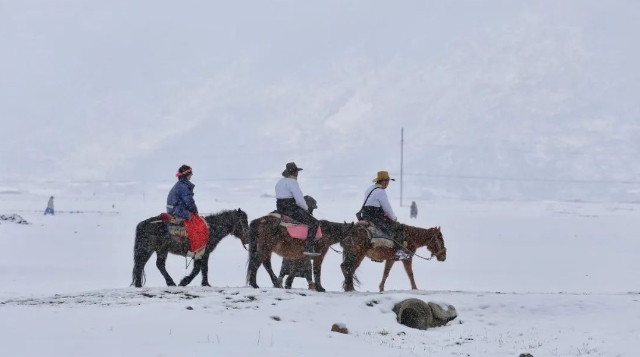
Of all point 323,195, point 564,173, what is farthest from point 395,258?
point 564,173

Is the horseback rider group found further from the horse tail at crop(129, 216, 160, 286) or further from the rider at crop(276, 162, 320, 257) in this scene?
the horse tail at crop(129, 216, 160, 286)

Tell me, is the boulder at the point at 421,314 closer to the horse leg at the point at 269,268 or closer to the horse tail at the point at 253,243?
the horse leg at the point at 269,268

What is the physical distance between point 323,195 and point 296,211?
15184cm

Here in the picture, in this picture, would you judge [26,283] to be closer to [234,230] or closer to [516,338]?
[234,230]

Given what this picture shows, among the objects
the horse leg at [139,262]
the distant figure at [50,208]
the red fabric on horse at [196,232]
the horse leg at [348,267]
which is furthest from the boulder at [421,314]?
the distant figure at [50,208]

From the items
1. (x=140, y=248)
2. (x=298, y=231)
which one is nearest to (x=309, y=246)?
(x=298, y=231)

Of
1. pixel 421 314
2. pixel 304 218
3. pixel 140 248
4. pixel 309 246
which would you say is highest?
pixel 304 218

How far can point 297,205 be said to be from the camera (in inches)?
615

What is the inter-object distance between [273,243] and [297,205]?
0.84 m

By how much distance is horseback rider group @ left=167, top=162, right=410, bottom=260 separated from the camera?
1525 cm

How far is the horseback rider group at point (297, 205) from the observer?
15.2 metres


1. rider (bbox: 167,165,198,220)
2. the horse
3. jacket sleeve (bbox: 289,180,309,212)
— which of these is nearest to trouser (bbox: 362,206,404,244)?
jacket sleeve (bbox: 289,180,309,212)

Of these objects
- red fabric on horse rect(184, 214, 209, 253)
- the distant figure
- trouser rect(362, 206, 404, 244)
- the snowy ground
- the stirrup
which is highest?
the distant figure

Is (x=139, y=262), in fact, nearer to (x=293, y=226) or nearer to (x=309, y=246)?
(x=293, y=226)
